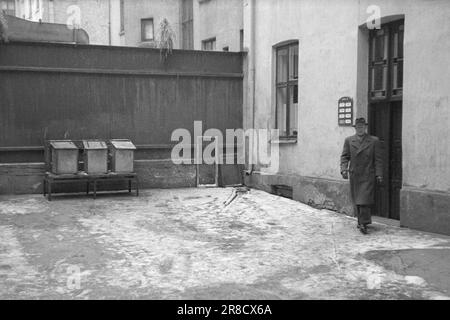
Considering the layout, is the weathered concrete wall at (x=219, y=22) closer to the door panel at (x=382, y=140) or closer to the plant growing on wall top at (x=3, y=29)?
the plant growing on wall top at (x=3, y=29)

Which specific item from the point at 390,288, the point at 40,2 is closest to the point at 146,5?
the point at 40,2

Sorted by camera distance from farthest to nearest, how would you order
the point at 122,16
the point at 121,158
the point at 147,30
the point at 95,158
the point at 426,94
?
the point at 122,16, the point at 147,30, the point at 121,158, the point at 95,158, the point at 426,94

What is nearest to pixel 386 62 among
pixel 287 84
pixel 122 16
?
pixel 287 84

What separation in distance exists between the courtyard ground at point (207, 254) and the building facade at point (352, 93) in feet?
2.37

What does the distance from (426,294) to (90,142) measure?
7.96 meters

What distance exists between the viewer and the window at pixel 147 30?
22750 millimetres

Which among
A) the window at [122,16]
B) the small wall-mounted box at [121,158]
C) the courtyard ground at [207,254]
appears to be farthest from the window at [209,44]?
the courtyard ground at [207,254]

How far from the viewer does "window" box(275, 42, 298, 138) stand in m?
11.8

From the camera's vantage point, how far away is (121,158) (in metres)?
11.2

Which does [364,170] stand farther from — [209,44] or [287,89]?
[209,44]

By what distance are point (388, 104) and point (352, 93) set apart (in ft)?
2.40

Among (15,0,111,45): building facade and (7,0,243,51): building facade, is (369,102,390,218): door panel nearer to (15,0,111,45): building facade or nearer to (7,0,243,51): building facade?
(7,0,243,51): building facade

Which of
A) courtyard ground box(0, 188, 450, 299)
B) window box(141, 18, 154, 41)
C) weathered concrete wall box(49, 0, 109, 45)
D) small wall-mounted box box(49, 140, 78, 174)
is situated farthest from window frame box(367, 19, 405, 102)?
weathered concrete wall box(49, 0, 109, 45)

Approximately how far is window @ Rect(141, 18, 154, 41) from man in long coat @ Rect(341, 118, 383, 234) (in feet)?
52.6
